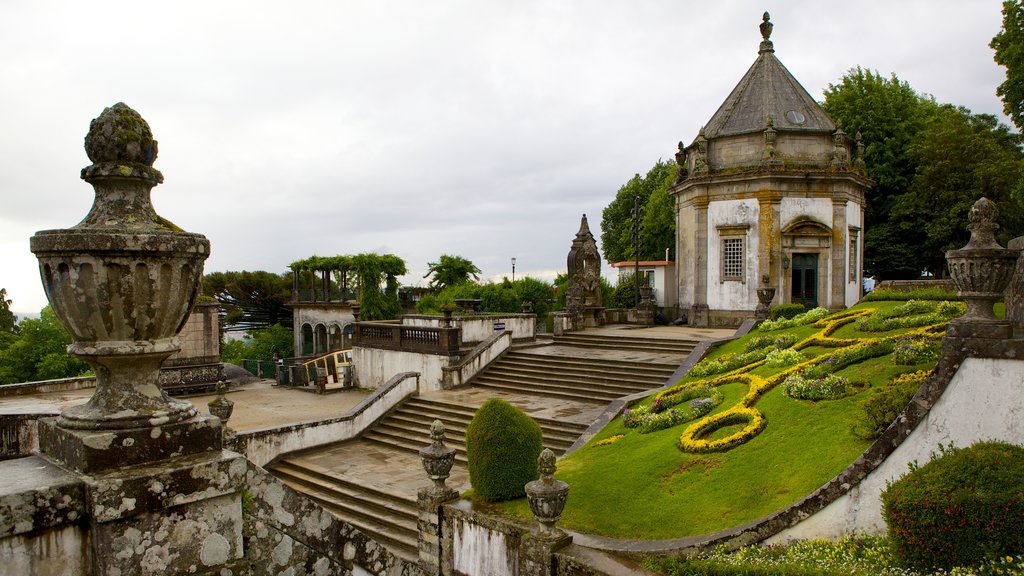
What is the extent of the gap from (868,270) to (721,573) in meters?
34.3

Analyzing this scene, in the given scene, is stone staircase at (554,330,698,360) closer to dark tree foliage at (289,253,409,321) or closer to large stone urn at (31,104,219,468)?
dark tree foliage at (289,253,409,321)

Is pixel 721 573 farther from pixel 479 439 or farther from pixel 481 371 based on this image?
pixel 481 371

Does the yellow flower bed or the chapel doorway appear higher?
the chapel doorway

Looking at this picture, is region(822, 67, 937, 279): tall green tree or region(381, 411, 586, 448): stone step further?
region(822, 67, 937, 279): tall green tree

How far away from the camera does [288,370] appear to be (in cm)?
2745

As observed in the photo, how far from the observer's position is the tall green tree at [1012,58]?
23922mm

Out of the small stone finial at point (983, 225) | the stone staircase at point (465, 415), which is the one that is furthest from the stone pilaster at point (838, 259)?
the small stone finial at point (983, 225)

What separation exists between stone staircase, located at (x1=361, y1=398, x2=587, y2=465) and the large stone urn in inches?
497

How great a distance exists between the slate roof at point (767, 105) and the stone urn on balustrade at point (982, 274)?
70.6 feet

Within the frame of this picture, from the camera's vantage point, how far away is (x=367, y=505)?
1381 centimetres

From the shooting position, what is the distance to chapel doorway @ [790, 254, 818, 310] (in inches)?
1089

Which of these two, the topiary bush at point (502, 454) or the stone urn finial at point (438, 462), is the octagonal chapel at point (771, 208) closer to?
the topiary bush at point (502, 454)

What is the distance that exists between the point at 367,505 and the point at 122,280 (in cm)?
1196

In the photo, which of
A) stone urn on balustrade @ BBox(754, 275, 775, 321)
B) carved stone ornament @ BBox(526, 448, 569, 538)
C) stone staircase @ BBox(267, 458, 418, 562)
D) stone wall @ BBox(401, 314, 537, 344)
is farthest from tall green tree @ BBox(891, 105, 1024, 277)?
carved stone ornament @ BBox(526, 448, 569, 538)
